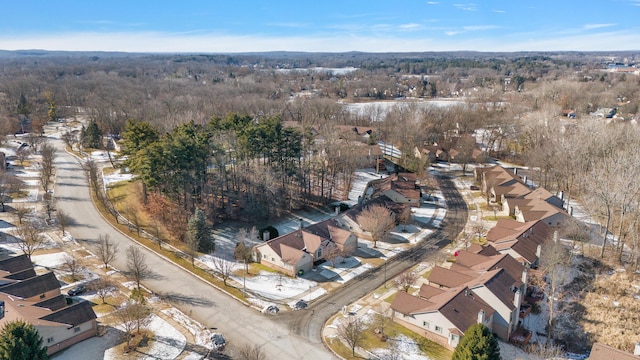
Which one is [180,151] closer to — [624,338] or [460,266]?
[460,266]

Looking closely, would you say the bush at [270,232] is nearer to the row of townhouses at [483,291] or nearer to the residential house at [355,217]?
the residential house at [355,217]

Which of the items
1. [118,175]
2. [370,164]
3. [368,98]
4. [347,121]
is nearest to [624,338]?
[370,164]

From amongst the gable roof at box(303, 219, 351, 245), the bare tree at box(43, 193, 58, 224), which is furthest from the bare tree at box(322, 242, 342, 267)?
the bare tree at box(43, 193, 58, 224)

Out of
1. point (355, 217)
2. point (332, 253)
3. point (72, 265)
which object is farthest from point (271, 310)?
point (355, 217)

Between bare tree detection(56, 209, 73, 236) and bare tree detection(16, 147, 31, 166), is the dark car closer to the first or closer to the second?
bare tree detection(56, 209, 73, 236)

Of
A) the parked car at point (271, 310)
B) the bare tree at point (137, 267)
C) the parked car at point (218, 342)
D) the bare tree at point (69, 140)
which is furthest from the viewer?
the bare tree at point (69, 140)

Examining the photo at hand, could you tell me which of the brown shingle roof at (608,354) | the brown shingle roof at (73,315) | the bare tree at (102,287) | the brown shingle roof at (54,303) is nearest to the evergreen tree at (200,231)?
the bare tree at (102,287)
